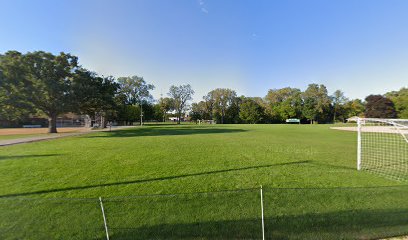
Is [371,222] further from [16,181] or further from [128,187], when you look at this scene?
[16,181]

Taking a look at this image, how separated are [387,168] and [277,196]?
22.1 ft

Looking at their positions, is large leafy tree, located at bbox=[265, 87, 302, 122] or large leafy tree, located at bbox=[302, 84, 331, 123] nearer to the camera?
large leafy tree, located at bbox=[302, 84, 331, 123]

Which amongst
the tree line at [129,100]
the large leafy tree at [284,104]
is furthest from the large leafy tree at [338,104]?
the large leafy tree at [284,104]

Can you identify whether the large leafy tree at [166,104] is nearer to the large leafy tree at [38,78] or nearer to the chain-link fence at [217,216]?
the large leafy tree at [38,78]

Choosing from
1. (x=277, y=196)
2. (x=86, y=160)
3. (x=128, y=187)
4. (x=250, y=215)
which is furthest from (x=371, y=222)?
(x=86, y=160)

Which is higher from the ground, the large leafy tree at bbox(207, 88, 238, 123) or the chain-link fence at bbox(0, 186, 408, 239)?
the large leafy tree at bbox(207, 88, 238, 123)

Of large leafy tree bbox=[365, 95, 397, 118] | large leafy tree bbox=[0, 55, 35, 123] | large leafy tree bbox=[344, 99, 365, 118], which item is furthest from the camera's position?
large leafy tree bbox=[344, 99, 365, 118]

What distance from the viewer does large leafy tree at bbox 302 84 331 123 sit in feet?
265

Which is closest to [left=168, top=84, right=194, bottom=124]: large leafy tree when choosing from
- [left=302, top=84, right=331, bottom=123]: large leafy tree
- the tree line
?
the tree line

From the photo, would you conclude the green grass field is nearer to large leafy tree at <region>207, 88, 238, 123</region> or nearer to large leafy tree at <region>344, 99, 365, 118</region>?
large leafy tree at <region>207, 88, 238, 123</region>

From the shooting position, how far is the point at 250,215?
397 centimetres

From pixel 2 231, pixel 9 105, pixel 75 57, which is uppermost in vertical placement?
pixel 75 57

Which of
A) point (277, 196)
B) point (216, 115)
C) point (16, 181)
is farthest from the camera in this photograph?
point (216, 115)

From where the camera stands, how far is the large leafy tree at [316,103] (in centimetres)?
8075
